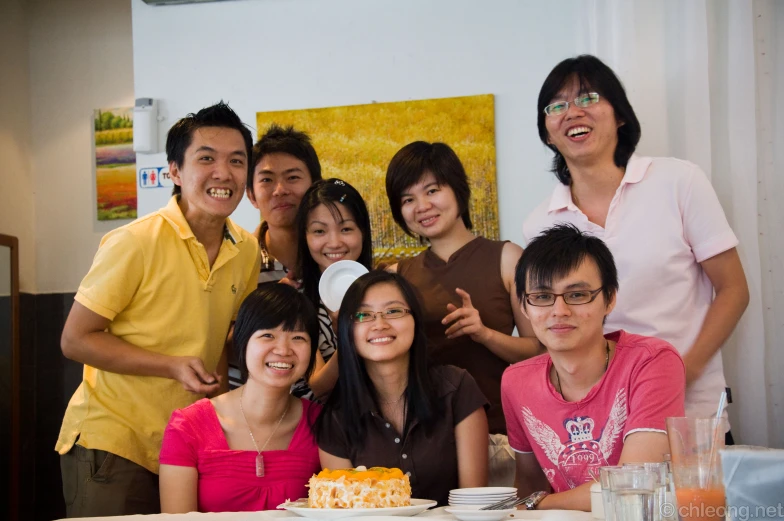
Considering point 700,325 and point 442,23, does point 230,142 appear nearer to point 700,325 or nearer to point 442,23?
point 700,325

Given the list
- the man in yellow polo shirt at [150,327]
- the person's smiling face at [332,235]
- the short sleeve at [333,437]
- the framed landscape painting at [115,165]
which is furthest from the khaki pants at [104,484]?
the framed landscape painting at [115,165]

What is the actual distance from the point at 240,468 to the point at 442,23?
2.46m

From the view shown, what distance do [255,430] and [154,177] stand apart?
223 cm

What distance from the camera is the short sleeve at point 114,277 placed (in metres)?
2.24

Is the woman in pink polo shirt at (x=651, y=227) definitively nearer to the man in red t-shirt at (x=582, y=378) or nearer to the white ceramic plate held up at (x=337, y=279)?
the man in red t-shirt at (x=582, y=378)

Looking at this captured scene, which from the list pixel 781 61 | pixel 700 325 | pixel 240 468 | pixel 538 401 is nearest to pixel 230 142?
pixel 240 468

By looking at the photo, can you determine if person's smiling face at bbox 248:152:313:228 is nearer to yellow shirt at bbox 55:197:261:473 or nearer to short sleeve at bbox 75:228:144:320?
yellow shirt at bbox 55:197:261:473

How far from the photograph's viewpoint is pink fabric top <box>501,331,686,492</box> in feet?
5.90

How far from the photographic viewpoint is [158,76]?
4062 millimetres

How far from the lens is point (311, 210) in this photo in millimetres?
2580

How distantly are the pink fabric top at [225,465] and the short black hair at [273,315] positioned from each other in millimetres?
208

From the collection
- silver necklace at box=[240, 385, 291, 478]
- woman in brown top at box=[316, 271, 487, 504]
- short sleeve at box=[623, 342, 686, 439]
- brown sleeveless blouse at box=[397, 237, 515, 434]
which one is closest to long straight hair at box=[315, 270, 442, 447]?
woman in brown top at box=[316, 271, 487, 504]

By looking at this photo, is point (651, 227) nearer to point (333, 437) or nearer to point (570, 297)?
point (570, 297)

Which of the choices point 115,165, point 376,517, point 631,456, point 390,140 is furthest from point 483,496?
point 115,165
